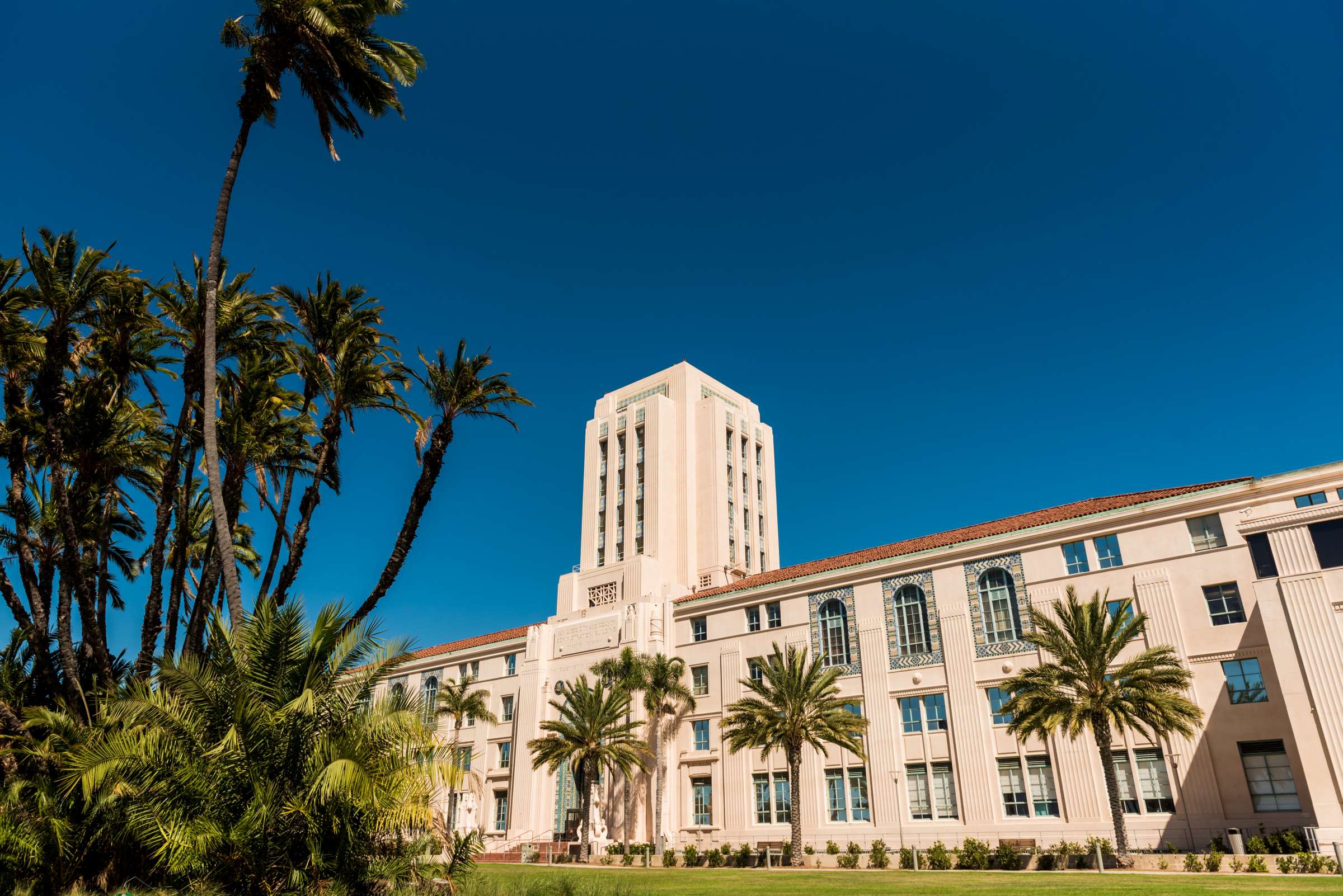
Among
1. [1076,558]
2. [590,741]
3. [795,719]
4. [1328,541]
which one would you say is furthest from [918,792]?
[1328,541]

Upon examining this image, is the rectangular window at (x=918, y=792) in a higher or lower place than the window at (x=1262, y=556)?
lower

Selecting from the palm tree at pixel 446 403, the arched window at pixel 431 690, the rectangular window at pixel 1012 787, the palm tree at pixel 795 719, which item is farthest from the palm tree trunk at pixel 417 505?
the arched window at pixel 431 690

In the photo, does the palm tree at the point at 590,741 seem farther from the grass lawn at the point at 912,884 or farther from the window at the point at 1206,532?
the window at the point at 1206,532

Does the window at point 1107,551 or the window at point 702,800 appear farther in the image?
the window at point 702,800

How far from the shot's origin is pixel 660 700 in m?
45.2

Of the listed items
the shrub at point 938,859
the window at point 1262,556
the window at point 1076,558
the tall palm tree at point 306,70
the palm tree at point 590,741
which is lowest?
the shrub at point 938,859

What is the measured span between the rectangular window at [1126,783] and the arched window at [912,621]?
881cm

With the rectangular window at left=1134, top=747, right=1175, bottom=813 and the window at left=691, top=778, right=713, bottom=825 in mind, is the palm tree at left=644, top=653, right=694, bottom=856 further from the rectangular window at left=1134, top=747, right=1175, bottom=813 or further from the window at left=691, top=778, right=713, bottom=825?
the rectangular window at left=1134, top=747, right=1175, bottom=813

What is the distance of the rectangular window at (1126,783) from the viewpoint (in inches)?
1229

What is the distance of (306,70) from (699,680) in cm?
3627

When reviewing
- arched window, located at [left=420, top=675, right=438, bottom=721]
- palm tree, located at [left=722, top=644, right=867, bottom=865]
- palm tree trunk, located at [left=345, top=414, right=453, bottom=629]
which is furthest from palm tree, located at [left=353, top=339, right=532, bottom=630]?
arched window, located at [left=420, top=675, right=438, bottom=721]

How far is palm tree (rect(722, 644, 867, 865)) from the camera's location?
35.3 metres

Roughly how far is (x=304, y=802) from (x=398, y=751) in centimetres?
173

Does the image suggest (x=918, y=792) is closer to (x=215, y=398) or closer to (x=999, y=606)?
(x=999, y=606)
